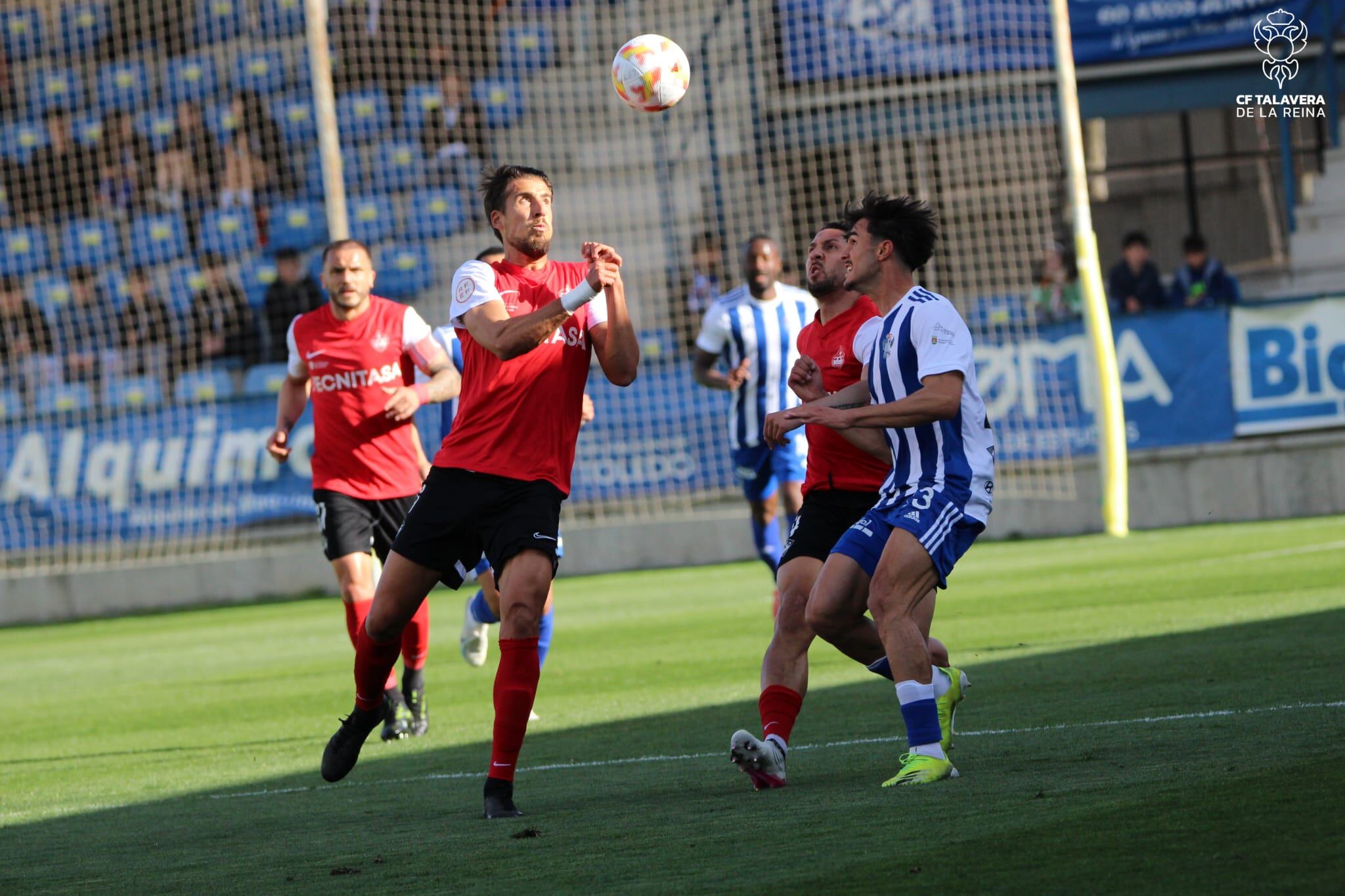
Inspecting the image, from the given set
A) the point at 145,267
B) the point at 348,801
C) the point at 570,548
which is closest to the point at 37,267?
the point at 145,267

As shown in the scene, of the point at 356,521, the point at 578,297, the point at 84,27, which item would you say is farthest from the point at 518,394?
the point at 84,27

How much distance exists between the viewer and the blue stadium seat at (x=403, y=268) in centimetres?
2003

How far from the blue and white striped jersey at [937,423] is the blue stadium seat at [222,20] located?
1802cm

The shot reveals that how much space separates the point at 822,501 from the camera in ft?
20.9

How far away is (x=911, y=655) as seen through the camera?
5.51 metres

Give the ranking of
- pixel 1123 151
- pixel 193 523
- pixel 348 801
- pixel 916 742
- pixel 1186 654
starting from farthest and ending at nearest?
pixel 1123 151 → pixel 193 523 → pixel 1186 654 → pixel 348 801 → pixel 916 742

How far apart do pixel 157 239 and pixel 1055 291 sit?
10.9m

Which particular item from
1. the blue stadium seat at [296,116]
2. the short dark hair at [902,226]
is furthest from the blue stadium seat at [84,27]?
the short dark hair at [902,226]

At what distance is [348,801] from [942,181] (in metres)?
14.3

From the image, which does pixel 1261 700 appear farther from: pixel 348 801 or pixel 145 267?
pixel 145 267

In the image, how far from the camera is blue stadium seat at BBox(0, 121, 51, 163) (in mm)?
22234

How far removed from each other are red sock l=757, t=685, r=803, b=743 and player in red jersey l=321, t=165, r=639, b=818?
2.71 ft

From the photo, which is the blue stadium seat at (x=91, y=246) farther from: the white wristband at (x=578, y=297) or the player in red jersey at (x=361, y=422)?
the white wristband at (x=578, y=297)

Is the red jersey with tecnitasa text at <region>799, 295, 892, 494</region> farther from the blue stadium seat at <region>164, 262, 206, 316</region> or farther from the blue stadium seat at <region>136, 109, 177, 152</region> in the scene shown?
the blue stadium seat at <region>136, 109, 177, 152</region>
